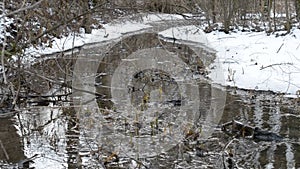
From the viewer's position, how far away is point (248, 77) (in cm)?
995

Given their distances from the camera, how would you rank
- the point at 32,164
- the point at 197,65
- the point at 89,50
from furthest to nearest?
the point at 89,50 → the point at 197,65 → the point at 32,164

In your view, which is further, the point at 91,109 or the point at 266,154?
the point at 91,109

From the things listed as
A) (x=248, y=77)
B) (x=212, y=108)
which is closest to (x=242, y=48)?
(x=248, y=77)

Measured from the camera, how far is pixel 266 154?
5.56 metres

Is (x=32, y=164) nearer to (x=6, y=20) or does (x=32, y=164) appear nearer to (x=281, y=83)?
(x=281, y=83)

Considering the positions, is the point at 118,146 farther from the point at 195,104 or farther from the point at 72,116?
the point at 195,104

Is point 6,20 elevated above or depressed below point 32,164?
above

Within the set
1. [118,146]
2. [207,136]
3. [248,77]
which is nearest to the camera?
[118,146]

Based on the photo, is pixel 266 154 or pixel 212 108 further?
→ pixel 212 108

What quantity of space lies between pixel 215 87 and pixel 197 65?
7.51 feet

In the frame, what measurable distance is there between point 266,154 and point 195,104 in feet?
8.34

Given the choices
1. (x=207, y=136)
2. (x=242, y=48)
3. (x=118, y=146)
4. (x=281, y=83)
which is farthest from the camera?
(x=242, y=48)

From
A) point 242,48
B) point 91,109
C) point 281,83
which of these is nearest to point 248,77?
point 281,83

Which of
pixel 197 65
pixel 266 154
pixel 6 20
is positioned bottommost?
pixel 266 154
